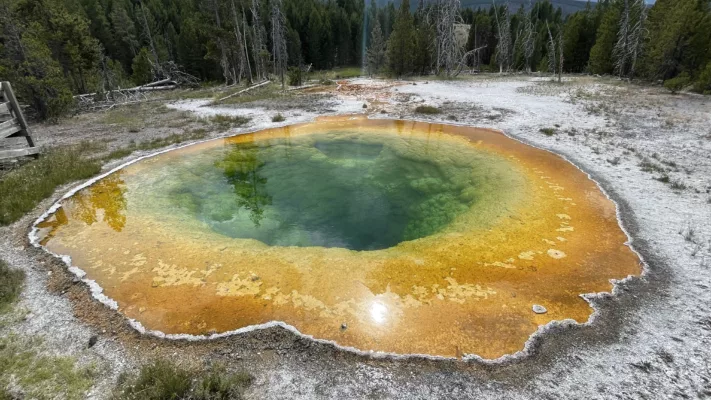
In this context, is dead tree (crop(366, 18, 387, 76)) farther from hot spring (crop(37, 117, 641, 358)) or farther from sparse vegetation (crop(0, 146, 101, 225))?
sparse vegetation (crop(0, 146, 101, 225))

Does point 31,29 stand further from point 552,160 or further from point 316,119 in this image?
point 552,160

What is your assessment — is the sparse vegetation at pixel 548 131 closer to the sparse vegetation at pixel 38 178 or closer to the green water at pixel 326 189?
the green water at pixel 326 189

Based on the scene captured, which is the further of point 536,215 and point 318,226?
point 318,226

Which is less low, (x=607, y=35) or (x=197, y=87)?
(x=607, y=35)

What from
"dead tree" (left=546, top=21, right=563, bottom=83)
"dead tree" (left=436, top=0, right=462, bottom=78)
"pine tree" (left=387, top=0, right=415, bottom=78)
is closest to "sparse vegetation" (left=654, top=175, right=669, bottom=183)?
"dead tree" (left=546, top=21, right=563, bottom=83)

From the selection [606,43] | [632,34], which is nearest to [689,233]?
[632,34]

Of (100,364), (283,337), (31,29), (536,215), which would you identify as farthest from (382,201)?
(31,29)

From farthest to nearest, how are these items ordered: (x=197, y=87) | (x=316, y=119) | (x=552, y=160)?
(x=197, y=87) → (x=316, y=119) → (x=552, y=160)
